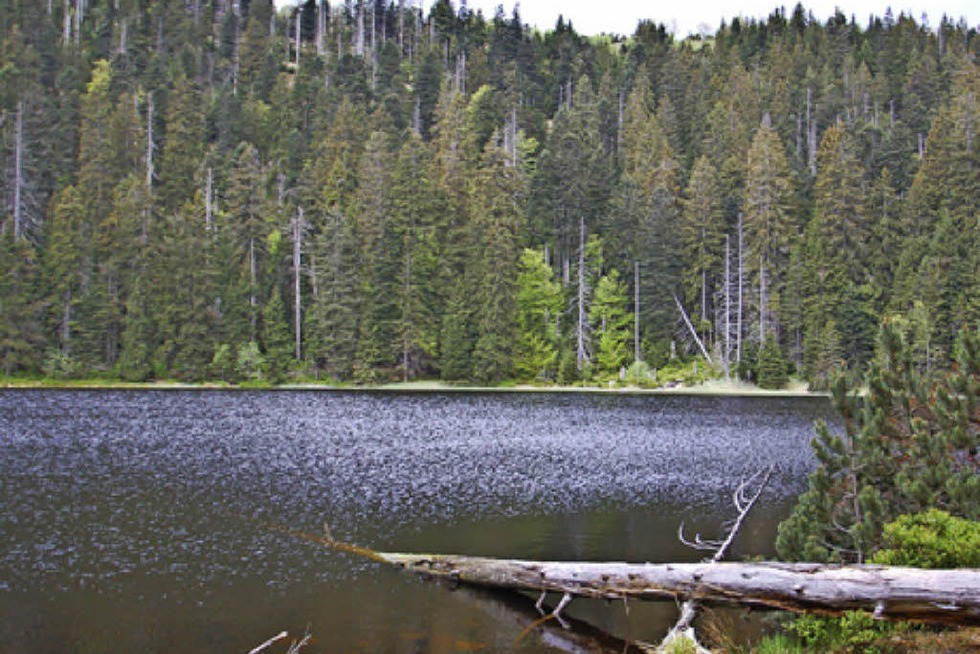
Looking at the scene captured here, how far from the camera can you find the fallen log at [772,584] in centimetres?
862

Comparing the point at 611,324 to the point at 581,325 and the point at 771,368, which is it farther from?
the point at 771,368

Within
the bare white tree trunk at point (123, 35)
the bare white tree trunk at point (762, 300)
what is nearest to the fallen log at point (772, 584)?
the bare white tree trunk at point (762, 300)

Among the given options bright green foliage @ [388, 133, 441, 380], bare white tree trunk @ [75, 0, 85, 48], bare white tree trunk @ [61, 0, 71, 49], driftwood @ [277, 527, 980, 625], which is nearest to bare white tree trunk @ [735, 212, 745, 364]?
bright green foliage @ [388, 133, 441, 380]

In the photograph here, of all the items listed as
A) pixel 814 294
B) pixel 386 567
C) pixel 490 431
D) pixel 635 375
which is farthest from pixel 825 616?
pixel 814 294

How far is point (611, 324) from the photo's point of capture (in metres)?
70.5

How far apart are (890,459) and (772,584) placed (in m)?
3.27

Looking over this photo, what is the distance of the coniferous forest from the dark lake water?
24424 millimetres

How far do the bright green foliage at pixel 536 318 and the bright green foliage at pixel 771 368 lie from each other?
15.5 m

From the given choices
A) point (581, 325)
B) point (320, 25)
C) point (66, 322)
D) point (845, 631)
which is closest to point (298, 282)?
point (66, 322)

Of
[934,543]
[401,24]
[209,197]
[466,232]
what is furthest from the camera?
[401,24]

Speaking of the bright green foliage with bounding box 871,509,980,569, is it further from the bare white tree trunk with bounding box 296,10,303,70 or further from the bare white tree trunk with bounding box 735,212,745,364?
the bare white tree trunk with bounding box 296,10,303,70

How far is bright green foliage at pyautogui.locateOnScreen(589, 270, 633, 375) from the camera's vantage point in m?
68.4

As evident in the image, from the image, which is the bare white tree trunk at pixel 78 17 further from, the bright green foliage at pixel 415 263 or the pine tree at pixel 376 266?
the bright green foliage at pixel 415 263

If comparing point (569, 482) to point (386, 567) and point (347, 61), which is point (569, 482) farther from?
point (347, 61)
